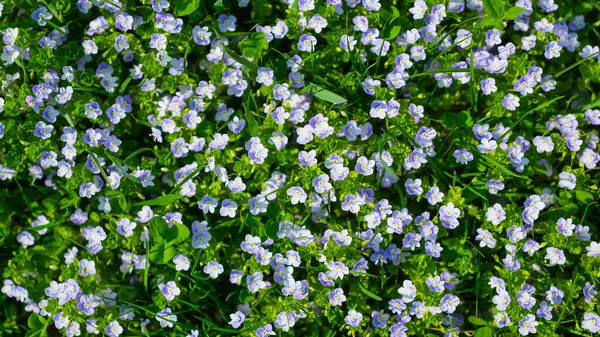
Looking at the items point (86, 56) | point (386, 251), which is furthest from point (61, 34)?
point (386, 251)

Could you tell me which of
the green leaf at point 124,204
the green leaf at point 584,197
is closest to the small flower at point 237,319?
the green leaf at point 124,204

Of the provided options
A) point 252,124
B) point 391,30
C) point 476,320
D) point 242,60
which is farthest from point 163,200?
point 476,320

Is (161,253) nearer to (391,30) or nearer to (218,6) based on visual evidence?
(218,6)

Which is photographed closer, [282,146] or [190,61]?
[282,146]

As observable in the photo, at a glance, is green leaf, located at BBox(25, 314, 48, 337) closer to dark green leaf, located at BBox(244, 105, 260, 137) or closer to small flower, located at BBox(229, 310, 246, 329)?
small flower, located at BBox(229, 310, 246, 329)

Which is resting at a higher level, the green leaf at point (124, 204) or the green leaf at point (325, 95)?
the green leaf at point (325, 95)

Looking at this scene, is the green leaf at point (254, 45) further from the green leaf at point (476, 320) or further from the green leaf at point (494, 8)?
the green leaf at point (476, 320)

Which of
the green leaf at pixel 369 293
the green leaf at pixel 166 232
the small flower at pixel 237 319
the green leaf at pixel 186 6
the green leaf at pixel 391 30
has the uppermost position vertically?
the green leaf at pixel 186 6

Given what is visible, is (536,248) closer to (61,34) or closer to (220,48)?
(220,48)

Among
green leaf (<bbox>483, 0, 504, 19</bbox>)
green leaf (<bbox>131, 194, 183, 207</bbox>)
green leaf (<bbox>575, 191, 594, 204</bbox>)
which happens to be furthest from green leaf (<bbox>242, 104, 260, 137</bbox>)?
green leaf (<bbox>575, 191, 594, 204</bbox>)
